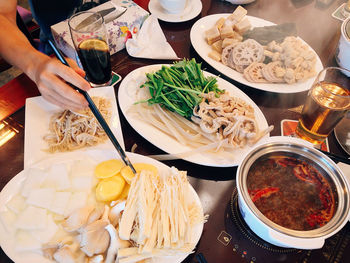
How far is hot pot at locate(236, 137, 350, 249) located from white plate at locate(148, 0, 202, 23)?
1.57 m

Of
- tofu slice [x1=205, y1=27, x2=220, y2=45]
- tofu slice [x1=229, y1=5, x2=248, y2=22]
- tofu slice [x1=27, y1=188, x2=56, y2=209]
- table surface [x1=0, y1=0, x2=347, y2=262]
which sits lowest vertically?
table surface [x1=0, y1=0, x2=347, y2=262]

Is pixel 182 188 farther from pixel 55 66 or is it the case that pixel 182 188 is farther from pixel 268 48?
pixel 268 48

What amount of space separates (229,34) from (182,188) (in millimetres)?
1412

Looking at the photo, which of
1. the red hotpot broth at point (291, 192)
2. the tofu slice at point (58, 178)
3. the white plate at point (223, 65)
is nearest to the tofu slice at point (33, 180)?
the tofu slice at point (58, 178)

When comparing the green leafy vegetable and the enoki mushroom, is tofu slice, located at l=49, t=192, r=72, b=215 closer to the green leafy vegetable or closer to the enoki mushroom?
the enoki mushroom

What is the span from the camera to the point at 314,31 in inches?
96.1

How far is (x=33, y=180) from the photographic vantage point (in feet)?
4.07

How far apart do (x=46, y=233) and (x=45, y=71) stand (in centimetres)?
84

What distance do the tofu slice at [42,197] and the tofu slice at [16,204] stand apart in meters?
0.04

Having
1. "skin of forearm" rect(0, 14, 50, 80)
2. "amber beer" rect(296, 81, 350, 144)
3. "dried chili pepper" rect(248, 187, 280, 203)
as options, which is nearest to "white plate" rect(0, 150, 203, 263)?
"dried chili pepper" rect(248, 187, 280, 203)

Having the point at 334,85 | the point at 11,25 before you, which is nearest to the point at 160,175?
the point at 334,85

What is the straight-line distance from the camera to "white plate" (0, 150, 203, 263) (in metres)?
1.09

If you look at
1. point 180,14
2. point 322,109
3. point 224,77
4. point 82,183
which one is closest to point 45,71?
point 82,183

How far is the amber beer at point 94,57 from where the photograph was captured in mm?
1724
